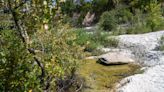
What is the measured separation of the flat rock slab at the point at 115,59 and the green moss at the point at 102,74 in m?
0.19

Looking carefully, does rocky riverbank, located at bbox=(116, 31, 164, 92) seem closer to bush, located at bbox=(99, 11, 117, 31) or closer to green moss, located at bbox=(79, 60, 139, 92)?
green moss, located at bbox=(79, 60, 139, 92)

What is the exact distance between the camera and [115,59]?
1180 centimetres

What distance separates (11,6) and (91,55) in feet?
26.2

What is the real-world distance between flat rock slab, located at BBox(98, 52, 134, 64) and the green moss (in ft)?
0.63

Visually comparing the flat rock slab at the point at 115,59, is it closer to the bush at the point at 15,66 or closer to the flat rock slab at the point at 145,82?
the flat rock slab at the point at 145,82

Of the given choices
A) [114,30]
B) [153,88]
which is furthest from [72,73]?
[114,30]

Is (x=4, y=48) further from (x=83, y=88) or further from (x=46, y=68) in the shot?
(x=83, y=88)

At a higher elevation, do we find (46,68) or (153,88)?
(46,68)

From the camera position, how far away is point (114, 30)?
18.4 m

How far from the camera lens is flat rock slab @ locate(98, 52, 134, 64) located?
11.7 metres

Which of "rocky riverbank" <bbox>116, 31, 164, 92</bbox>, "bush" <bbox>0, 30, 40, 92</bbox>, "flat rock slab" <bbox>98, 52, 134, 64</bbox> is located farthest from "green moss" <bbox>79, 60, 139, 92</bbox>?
"bush" <bbox>0, 30, 40, 92</bbox>

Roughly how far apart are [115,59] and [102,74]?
1364mm

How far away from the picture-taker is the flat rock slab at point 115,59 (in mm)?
11656

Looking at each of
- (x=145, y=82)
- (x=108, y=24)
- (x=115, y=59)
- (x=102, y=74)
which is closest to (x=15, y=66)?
(x=145, y=82)
